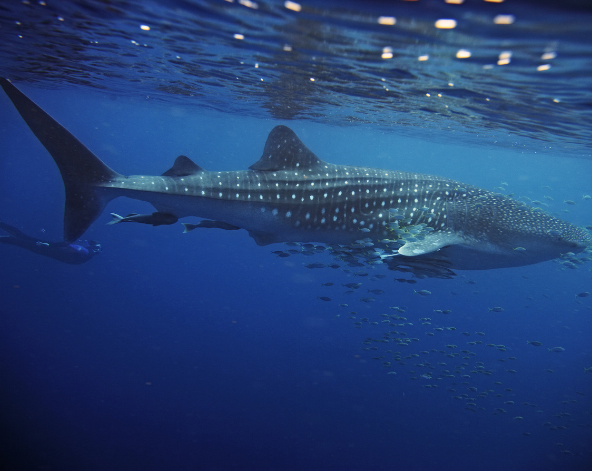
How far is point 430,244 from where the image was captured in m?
6.57

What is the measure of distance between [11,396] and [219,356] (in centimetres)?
962

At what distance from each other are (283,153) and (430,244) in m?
3.38

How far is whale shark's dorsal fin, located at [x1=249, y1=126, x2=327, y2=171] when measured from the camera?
6895 millimetres

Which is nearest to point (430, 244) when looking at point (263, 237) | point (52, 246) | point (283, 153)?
point (263, 237)

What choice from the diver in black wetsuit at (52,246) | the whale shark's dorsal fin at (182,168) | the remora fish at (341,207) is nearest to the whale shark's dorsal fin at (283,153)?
the remora fish at (341,207)

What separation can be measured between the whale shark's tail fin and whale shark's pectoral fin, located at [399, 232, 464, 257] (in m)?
5.26

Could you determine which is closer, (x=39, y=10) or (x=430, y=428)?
(x=39, y=10)

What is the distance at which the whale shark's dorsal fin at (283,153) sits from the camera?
6.89 meters

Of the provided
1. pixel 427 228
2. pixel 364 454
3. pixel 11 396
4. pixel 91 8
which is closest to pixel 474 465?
pixel 364 454

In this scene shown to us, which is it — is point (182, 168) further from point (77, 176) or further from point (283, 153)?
point (283, 153)

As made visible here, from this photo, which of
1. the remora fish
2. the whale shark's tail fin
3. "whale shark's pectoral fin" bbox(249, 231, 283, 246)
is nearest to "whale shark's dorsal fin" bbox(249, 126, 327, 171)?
the remora fish

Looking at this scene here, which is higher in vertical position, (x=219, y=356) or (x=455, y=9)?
(x=455, y=9)

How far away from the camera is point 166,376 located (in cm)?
1648

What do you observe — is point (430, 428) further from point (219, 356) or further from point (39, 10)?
point (39, 10)
